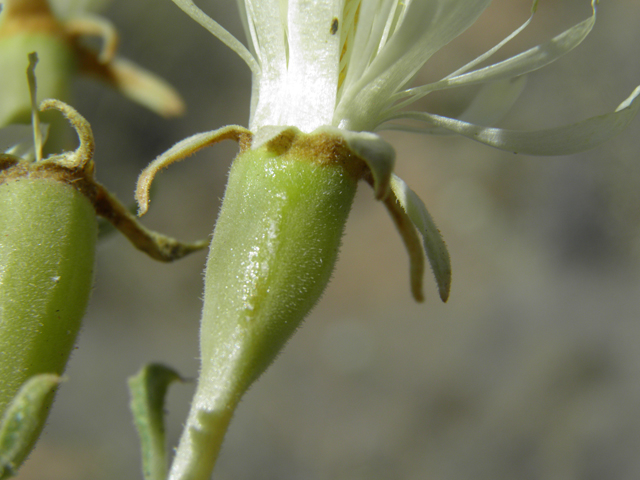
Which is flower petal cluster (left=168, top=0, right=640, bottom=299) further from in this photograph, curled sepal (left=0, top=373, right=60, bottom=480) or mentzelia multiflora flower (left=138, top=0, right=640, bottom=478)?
curled sepal (left=0, top=373, right=60, bottom=480)

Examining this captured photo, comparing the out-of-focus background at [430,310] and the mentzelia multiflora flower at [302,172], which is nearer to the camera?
the mentzelia multiflora flower at [302,172]

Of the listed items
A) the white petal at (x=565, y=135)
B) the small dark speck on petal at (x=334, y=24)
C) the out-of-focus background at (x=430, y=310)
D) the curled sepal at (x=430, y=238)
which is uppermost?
the small dark speck on petal at (x=334, y=24)

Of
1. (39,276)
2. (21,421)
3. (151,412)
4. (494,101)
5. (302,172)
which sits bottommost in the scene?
(151,412)

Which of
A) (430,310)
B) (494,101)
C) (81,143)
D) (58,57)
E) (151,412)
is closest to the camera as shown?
(81,143)

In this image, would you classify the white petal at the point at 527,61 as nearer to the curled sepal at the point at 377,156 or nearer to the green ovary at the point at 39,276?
the curled sepal at the point at 377,156

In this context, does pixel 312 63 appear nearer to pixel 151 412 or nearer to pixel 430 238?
pixel 430 238

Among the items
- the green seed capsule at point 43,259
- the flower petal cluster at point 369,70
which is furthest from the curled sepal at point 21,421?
the flower petal cluster at point 369,70

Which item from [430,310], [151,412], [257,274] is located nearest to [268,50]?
[257,274]
